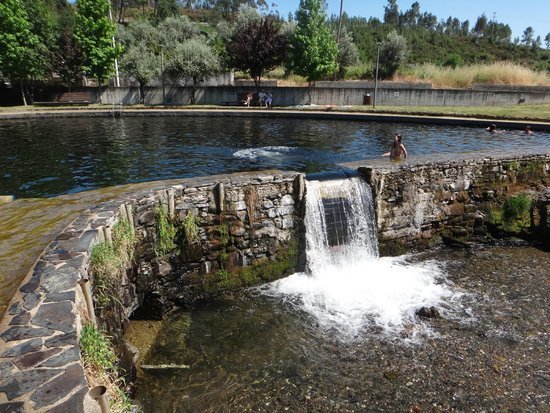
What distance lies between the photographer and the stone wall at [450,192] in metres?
10.5

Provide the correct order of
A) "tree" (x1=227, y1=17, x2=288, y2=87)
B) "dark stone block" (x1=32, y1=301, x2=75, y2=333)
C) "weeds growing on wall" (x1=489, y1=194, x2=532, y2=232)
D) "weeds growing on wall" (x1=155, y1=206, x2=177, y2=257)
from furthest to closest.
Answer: "tree" (x1=227, y1=17, x2=288, y2=87) → "weeds growing on wall" (x1=489, y1=194, x2=532, y2=232) → "weeds growing on wall" (x1=155, y1=206, x2=177, y2=257) → "dark stone block" (x1=32, y1=301, x2=75, y2=333)

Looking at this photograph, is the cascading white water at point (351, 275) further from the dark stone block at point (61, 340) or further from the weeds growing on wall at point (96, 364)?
the dark stone block at point (61, 340)

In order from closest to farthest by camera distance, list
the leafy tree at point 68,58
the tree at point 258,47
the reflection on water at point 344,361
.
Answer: the reflection on water at point 344,361, the tree at point 258,47, the leafy tree at point 68,58

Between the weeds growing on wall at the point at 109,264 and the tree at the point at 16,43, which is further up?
the tree at the point at 16,43

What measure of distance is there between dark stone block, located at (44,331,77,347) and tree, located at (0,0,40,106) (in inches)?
1465

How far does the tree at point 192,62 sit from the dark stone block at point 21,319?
3609cm

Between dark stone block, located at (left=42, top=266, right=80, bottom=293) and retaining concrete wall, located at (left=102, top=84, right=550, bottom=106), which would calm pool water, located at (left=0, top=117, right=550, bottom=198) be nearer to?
dark stone block, located at (left=42, top=266, right=80, bottom=293)

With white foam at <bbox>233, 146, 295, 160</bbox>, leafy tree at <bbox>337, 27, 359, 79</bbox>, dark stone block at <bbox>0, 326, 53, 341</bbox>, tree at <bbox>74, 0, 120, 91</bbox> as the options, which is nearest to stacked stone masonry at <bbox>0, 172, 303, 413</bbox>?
dark stone block at <bbox>0, 326, 53, 341</bbox>

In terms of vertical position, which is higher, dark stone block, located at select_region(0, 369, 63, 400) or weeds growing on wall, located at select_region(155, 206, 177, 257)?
dark stone block, located at select_region(0, 369, 63, 400)

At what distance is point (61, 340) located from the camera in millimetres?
3633

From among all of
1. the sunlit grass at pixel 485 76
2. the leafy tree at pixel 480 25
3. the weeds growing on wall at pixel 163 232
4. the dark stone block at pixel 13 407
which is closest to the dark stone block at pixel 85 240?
the weeds growing on wall at pixel 163 232

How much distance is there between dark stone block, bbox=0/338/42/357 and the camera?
3443 mm

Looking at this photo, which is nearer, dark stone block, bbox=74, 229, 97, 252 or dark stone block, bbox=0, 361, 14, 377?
dark stone block, bbox=0, 361, 14, 377

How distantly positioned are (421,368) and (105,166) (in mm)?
13378
